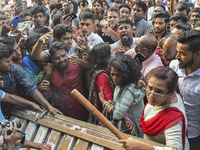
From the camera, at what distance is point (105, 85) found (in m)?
2.31

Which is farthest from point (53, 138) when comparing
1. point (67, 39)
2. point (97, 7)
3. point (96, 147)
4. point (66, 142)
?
point (97, 7)

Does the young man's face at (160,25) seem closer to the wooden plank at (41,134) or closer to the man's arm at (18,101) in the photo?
the man's arm at (18,101)

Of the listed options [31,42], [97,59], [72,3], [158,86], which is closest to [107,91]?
[97,59]

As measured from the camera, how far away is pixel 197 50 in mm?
2049

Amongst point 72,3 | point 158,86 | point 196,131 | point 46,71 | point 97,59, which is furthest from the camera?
point 72,3

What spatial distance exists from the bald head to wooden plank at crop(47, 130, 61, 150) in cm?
166

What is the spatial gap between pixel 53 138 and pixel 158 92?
1176 mm

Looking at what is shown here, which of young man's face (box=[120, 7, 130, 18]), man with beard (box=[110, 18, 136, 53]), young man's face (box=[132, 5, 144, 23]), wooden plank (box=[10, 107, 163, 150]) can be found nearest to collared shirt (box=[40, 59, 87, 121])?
wooden plank (box=[10, 107, 163, 150])

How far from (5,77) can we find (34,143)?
2.61 ft

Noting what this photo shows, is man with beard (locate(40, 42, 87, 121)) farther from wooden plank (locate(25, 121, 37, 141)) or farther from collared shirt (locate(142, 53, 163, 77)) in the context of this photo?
collared shirt (locate(142, 53, 163, 77))

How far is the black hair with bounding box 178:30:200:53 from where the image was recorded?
2.04m

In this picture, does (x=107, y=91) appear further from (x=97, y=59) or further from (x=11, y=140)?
(x=11, y=140)

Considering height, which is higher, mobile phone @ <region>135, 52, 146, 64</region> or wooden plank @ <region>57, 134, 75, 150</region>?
mobile phone @ <region>135, 52, 146, 64</region>

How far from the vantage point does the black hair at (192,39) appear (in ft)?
6.68
